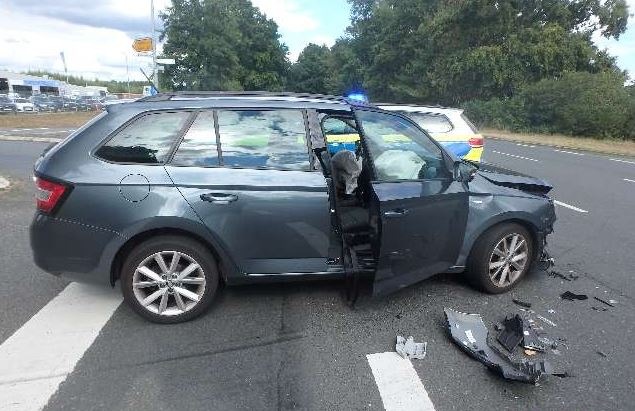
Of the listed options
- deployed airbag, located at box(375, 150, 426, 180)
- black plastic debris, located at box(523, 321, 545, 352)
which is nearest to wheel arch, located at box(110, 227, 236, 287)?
deployed airbag, located at box(375, 150, 426, 180)

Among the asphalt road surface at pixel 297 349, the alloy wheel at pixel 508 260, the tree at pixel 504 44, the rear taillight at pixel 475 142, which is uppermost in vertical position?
the tree at pixel 504 44

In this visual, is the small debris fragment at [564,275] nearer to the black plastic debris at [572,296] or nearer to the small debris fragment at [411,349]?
the black plastic debris at [572,296]

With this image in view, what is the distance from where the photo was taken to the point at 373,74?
5662 centimetres

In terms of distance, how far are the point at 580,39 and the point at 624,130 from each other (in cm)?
1248

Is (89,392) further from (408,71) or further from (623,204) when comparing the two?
(408,71)

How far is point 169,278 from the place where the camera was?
3.47 m

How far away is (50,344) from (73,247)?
0.70m

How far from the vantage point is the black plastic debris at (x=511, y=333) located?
328cm

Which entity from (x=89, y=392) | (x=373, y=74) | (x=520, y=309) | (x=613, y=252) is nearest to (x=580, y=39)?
(x=373, y=74)

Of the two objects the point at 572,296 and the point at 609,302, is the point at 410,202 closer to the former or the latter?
the point at 572,296

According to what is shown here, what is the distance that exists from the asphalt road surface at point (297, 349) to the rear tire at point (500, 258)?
0.13m

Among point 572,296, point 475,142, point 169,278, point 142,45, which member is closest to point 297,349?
point 169,278

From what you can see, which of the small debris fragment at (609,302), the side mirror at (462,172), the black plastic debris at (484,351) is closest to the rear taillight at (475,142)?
the side mirror at (462,172)

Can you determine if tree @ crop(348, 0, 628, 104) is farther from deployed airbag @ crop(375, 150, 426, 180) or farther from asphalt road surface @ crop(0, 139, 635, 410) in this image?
deployed airbag @ crop(375, 150, 426, 180)
